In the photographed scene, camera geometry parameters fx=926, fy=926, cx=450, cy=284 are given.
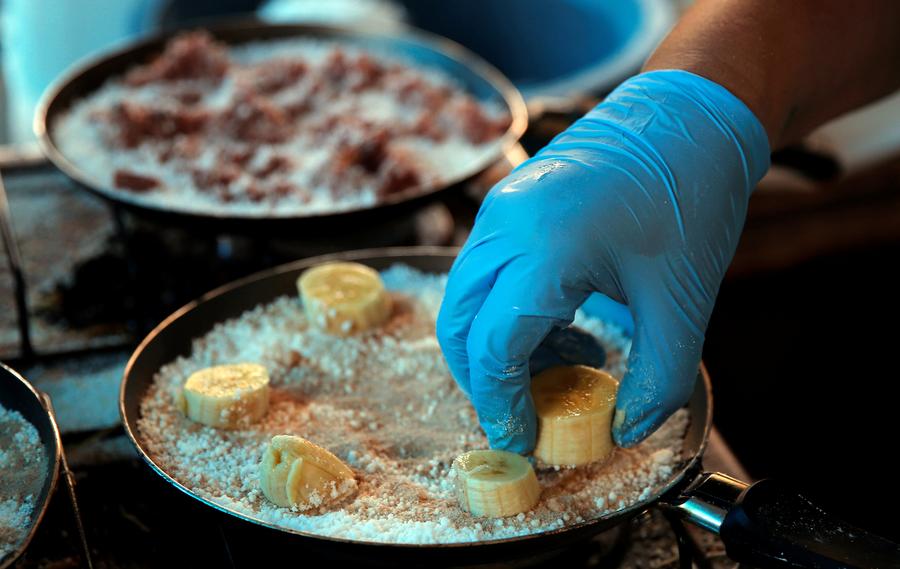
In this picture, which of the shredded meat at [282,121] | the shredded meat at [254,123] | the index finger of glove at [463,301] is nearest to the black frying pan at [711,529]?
the index finger of glove at [463,301]

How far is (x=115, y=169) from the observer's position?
80.5 inches

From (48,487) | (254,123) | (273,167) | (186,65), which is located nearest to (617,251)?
(48,487)

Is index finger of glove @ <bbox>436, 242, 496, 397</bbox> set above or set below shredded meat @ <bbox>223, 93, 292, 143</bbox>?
above

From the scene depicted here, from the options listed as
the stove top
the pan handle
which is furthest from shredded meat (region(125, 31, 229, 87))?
the pan handle

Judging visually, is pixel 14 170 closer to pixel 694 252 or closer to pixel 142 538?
pixel 142 538

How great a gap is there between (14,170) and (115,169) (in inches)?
14.3

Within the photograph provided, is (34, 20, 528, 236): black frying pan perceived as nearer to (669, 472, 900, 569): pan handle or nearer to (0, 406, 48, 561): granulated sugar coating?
(0, 406, 48, 561): granulated sugar coating

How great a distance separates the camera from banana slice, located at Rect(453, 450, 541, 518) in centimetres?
112

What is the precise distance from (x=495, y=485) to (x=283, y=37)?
191 cm

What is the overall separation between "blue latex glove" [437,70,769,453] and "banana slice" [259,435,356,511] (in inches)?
8.0

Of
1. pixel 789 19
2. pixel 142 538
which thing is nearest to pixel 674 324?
pixel 789 19

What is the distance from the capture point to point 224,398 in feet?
4.20

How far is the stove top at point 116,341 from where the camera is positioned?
1294 mm

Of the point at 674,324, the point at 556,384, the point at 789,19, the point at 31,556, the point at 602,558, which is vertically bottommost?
the point at 602,558
